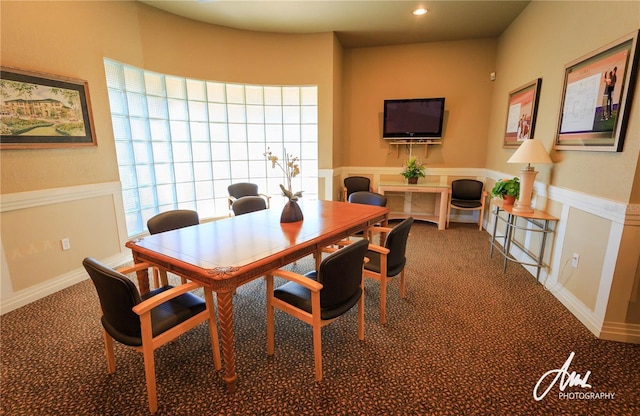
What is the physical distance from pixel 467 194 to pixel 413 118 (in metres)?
1.52

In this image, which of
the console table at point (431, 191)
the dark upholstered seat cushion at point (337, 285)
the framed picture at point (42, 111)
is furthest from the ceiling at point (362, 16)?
the dark upholstered seat cushion at point (337, 285)

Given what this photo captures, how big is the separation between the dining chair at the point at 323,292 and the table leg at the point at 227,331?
0.30 metres

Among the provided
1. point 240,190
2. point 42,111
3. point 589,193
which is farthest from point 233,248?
point 589,193

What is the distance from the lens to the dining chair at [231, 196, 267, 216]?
3016 mm

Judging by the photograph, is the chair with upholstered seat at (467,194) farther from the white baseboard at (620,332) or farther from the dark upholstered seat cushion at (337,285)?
the dark upholstered seat cushion at (337,285)

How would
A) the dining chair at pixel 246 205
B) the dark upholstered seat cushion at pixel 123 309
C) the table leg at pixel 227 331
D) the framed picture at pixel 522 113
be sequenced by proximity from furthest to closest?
the framed picture at pixel 522 113 → the dining chair at pixel 246 205 → the table leg at pixel 227 331 → the dark upholstered seat cushion at pixel 123 309

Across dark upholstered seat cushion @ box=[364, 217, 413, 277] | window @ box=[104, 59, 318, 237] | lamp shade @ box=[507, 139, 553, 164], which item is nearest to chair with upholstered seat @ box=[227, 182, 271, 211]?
window @ box=[104, 59, 318, 237]

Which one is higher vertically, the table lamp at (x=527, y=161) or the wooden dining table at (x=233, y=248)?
the table lamp at (x=527, y=161)

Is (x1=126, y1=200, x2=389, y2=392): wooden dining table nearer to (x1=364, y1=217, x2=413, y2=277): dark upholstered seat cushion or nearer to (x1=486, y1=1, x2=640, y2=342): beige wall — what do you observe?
(x1=364, y1=217, x2=413, y2=277): dark upholstered seat cushion

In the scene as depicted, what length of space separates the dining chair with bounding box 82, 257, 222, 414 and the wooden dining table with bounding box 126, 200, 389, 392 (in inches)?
5.5

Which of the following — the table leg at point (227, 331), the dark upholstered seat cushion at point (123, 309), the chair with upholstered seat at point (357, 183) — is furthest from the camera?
the chair with upholstered seat at point (357, 183)

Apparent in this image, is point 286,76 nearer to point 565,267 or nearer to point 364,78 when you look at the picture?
point 364,78

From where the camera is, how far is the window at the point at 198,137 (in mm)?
3564

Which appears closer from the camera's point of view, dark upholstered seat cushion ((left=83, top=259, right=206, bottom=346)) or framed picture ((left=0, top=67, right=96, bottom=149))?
dark upholstered seat cushion ((left=83, top=259, right=206, bottom=346))
